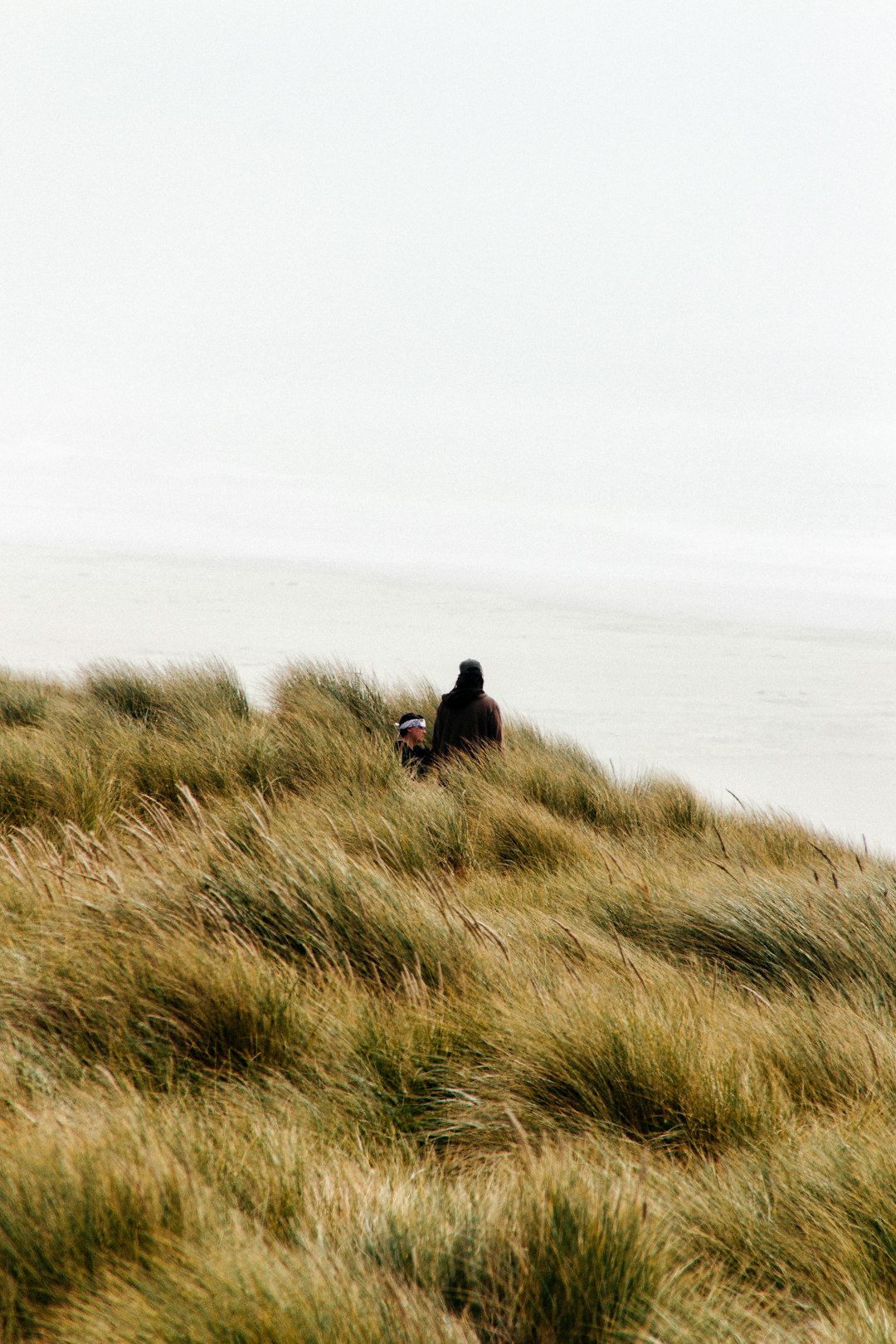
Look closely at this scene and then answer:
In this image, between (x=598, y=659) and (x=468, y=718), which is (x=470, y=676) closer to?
(x=468, y=718)

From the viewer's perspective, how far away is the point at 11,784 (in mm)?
5027

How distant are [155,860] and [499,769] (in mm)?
3581

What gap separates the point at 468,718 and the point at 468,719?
0.01 metres

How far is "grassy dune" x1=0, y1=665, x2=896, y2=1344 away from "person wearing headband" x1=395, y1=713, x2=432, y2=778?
2709 millimetres

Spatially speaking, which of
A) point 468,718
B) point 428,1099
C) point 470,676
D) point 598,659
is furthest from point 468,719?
point 598,659

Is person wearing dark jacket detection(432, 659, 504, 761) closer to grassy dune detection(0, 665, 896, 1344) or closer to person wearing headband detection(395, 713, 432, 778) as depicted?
person wearing headband detection(395, 713, 432, 778)

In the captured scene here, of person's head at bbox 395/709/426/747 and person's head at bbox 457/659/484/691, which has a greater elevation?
person's head at bbox 457/659/484/691

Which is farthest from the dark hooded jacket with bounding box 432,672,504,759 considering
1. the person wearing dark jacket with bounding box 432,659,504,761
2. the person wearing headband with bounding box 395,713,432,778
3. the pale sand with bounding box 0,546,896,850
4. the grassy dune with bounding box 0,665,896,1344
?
the grassy dune with bounding box 0,665,896,1344

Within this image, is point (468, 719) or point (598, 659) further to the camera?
point (598, 659)

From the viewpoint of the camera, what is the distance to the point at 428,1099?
89.6 inches

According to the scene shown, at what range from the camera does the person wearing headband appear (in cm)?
738

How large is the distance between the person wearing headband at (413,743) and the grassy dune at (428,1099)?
2709 millimetres

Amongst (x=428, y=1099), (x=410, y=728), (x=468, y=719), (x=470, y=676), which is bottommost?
(x=428, y=1099)

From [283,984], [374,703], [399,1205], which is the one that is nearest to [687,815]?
[374,703]
